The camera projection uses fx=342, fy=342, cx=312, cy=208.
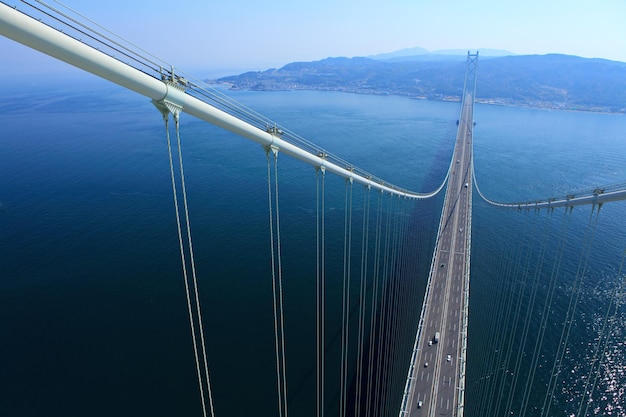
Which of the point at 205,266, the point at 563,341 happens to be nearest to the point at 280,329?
the point at 205,266

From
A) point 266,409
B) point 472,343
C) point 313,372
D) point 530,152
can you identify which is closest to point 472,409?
point 472,343

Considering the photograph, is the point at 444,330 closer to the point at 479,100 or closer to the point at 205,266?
the point at 205,266

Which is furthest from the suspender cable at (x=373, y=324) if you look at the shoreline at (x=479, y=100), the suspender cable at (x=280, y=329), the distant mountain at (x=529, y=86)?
the distant mountain at (x=529, y=86)

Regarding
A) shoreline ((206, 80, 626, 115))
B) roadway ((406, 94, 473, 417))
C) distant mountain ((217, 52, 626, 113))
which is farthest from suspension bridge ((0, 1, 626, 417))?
distant mountain ((217, 52, 626, 113))

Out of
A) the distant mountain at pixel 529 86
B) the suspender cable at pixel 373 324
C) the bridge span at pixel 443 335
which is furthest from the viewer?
the distant mountain at pixel 529 86

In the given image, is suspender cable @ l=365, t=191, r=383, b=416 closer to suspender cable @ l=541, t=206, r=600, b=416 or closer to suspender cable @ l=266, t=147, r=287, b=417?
suspender cable @ l=266, t=147, r=287, b=417

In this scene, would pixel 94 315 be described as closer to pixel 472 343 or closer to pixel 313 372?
pixel 313 372

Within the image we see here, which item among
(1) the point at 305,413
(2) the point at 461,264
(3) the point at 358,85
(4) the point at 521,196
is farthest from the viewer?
(3) the point at 358,85

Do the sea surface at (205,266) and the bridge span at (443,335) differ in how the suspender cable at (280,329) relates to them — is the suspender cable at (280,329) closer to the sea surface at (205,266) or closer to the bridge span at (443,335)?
the sea surface at (205,266)
